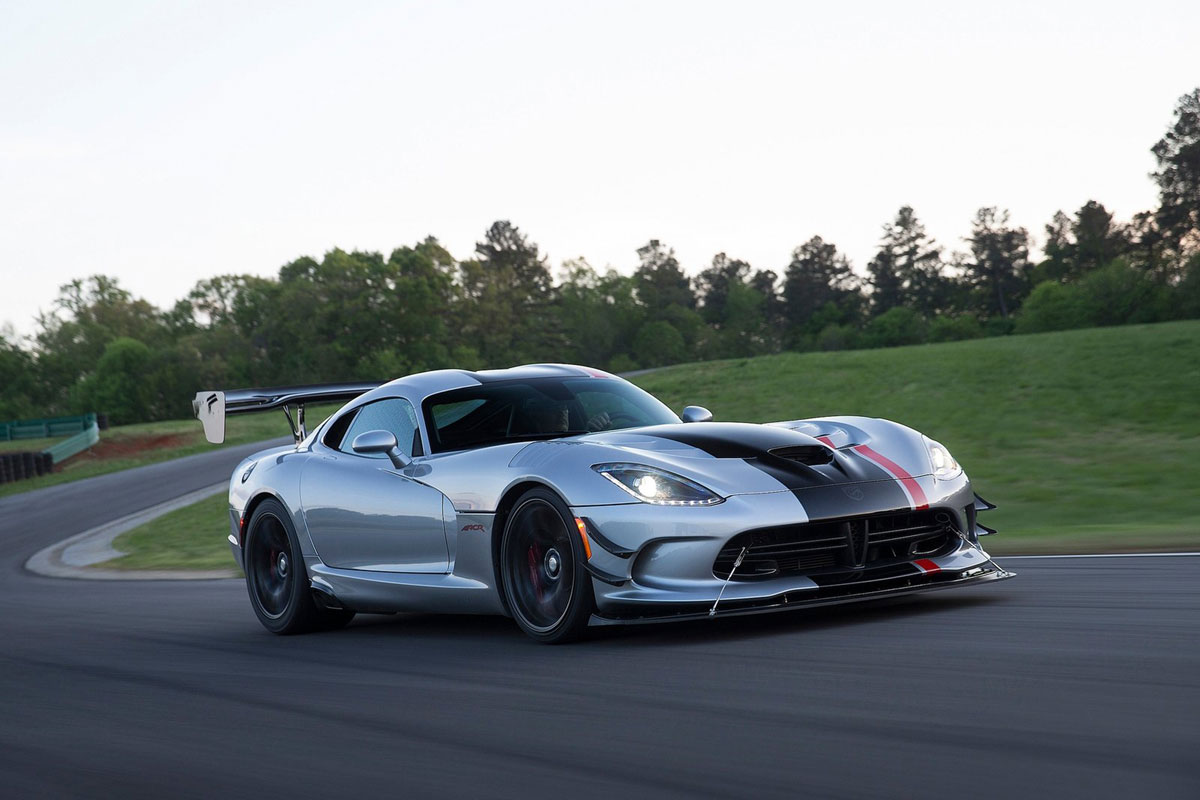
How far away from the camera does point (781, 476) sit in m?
5.53

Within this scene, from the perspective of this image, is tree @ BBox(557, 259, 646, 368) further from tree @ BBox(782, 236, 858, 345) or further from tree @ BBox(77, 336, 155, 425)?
tree @ BBox(77, 336, 155, 425)

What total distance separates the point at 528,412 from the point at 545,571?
128 cm

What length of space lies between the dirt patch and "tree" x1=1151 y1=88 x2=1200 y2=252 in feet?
237

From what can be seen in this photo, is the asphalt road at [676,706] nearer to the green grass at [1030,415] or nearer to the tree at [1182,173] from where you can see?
the green grass at [1030,415]

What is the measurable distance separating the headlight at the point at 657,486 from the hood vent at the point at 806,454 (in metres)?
0.48

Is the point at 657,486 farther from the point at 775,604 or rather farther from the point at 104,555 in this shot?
the point at 104,555

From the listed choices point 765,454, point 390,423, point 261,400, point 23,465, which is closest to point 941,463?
point 765,454

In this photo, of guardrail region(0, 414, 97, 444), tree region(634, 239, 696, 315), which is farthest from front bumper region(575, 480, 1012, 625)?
tree region(634, 239, 696, 315)

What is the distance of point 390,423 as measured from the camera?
23.5 ft

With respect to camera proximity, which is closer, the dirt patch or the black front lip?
the black front lip

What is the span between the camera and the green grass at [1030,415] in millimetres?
12602

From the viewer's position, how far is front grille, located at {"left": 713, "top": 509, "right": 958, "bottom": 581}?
5.34 metres

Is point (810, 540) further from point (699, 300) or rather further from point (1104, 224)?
point (699, 300)

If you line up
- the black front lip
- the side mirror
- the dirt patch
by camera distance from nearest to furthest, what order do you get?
the black front lip, the side mirror, the dirt patch
